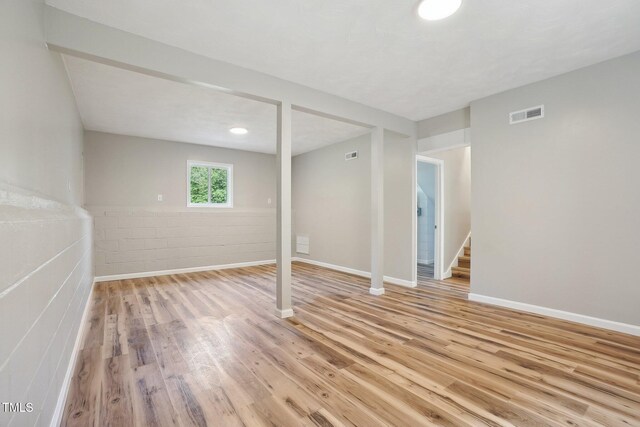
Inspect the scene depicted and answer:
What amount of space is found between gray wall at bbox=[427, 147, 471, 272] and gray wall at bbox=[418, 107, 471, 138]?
1.76 ft

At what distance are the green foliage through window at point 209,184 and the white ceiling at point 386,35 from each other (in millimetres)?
3806

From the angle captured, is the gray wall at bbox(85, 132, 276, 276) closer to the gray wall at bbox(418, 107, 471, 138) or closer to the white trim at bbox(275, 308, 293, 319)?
the white trim at bbox(275, 308, 293, 319)

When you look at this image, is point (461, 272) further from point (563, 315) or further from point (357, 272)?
point (563, 315)

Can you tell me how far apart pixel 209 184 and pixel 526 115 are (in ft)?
18.9

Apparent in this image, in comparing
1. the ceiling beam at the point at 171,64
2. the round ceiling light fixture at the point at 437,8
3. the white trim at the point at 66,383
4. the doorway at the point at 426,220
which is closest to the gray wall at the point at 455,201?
the doorway at the point at 426,220

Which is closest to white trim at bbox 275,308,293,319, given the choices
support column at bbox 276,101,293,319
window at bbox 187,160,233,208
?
support column at bbox 276,101,293,319

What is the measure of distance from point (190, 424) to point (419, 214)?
6359 mm

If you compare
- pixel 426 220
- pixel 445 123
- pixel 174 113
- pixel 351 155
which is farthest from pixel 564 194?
pixel 174 113

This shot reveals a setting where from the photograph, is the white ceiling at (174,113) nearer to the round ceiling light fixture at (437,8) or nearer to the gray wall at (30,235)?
the gray wall at (30,235)

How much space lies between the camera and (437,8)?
2.14m

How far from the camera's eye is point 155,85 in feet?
11.1

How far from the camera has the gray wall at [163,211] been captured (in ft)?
17.1

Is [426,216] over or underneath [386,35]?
underneath

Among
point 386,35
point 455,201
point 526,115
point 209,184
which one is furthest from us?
point 209,184
